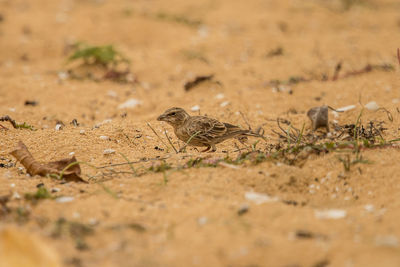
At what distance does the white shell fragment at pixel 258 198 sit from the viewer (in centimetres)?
370

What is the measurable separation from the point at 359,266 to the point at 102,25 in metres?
10.1

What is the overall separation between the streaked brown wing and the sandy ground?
0.67ft

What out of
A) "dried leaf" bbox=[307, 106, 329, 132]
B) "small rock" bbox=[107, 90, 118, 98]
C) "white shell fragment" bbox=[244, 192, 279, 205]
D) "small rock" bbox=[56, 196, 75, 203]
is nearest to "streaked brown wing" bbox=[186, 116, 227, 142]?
"dried leaf" bbox=[307, 106, 329, 132]

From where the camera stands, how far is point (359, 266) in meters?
2.83

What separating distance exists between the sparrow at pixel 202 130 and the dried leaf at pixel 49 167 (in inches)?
51.5

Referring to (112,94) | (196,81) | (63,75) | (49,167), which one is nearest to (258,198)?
(49,167)

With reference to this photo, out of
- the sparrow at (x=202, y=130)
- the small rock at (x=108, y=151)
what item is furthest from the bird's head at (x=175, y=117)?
the small rock at (x=108, y=151)

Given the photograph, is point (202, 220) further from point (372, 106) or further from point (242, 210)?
point (372, 106)

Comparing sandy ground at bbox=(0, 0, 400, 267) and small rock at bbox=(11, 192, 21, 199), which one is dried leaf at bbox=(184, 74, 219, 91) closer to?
sandy ground at bbox=(0, 0, 400, 267)

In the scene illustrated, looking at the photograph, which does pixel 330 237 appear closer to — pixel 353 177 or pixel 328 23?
pixel 353 177

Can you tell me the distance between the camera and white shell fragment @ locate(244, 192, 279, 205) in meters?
3.70

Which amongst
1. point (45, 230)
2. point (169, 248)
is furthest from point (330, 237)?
point (45, 230)

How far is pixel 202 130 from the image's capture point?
5.42 metres

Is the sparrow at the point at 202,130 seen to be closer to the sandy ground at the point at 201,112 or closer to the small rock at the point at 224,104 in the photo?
the sandy ground at the point at 201,112
